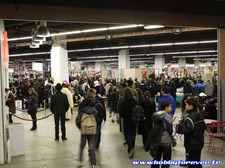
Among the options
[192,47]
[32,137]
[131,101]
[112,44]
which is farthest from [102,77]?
[131,101]

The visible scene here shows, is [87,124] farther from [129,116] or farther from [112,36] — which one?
[112,36]

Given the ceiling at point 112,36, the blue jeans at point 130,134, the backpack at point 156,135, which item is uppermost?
the ceiling at point 112,36

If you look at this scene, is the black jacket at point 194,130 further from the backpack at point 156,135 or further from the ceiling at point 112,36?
the ceiling at point 112,36

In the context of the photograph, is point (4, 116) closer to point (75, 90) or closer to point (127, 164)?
point (127, 164)

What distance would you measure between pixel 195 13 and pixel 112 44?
12717 millimetres

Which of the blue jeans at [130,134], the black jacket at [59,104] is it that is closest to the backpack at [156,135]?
the blue jeans at [130,134]

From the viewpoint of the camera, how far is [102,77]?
19734mm

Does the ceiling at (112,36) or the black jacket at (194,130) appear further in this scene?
the ceiling at (112,36)

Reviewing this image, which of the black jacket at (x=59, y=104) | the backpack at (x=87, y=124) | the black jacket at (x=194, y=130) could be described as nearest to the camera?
the black jacket at (x=194, y=130)

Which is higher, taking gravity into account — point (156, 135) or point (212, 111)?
point (156, 135)

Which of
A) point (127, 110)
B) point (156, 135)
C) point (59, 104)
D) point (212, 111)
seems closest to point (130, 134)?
point (127, 110)

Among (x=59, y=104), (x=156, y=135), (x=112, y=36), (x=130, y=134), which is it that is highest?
(x=112, y=36)

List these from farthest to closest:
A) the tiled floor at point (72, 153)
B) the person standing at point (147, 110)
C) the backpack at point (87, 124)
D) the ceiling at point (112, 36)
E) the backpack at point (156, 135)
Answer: the ceiling at point (112, 36)
the person standing at point (147, 110)
the tiled floor at point (72, 153)
the backpack at point (87, 124)
the backpack at point (156, 135)

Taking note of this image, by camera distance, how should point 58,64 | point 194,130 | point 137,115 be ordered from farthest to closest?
point 58,64, point 137,115, point 194,130
